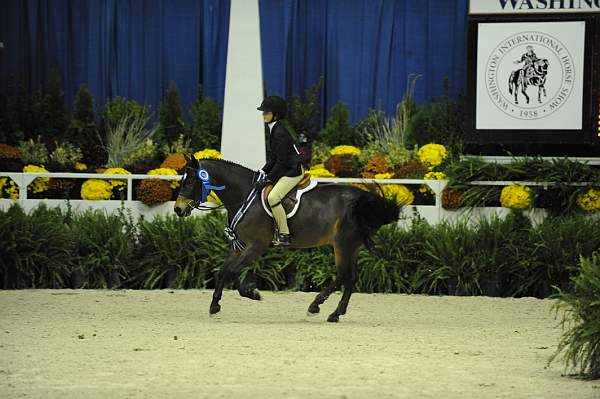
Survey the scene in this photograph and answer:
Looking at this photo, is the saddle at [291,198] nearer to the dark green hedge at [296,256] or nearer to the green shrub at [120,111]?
the dark green hedge at [296,256]

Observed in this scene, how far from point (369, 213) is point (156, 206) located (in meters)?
4.83

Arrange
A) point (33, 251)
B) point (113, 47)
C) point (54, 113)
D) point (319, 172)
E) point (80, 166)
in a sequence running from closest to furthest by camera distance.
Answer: point (33, 251) < point (319, 172) < point (80, 166) < point (54, 113) < point (113, 47)

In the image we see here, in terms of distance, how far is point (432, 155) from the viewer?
51.1ft

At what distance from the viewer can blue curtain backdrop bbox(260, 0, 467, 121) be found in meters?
18.3

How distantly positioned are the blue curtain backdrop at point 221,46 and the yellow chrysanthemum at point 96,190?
397 cm

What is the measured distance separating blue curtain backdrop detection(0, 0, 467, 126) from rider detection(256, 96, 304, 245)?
7280 millimetres

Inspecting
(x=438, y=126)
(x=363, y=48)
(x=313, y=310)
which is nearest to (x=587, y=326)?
(x=313, y=310)

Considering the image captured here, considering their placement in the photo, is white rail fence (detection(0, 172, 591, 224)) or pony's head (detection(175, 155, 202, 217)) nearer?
pony's head (detection(175, 155, 202, 217))

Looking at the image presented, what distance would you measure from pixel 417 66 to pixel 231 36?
159 inches

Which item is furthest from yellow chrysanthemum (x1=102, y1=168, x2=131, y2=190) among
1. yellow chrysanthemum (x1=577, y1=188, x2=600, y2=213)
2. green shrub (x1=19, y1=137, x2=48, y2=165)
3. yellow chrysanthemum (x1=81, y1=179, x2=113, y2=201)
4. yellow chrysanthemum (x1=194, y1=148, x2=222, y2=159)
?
yellow chrysanthemum (x1=577, y1=188, x2=600, y2=213)

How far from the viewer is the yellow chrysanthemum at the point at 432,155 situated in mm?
15515

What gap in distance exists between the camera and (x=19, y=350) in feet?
28.3

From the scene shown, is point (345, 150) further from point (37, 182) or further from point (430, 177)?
point (37, 182)

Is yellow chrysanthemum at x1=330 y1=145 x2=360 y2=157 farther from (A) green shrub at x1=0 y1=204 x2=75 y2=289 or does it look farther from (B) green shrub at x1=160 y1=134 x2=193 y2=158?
(A) green shrub at x1=0 y1=204 x2=75 y2=289
